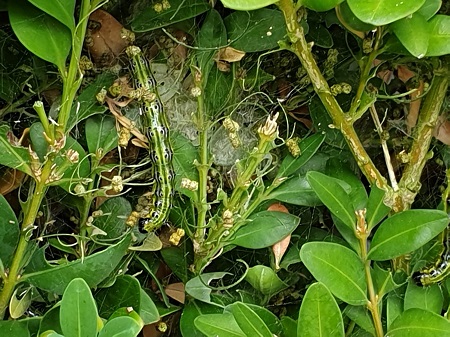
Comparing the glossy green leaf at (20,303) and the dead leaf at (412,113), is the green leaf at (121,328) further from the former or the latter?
the dead leaf at (412,113)

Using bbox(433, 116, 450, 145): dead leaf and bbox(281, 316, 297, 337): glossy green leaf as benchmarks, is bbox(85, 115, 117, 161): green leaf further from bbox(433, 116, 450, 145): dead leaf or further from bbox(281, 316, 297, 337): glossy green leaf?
bbox(433, 116, 450, 145): dead leaf

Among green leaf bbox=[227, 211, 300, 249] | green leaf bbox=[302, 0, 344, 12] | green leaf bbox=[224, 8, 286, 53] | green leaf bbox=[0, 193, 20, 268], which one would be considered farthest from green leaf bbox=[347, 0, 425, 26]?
green leaf bbox=[0, 193, 20, 268]

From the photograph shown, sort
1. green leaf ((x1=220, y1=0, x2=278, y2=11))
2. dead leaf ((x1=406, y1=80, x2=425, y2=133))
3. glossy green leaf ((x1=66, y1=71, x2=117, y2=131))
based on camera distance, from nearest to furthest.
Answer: green leaf ((x1=220, y1=0, x2=278, y2=11))
glossy green leaf ((x1=66, y1=71, x2=117, y2=131))
dead leaf ((x1=406, y1=80, x2=425, y2=133))

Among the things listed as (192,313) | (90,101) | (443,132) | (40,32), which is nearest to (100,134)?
(90,101)

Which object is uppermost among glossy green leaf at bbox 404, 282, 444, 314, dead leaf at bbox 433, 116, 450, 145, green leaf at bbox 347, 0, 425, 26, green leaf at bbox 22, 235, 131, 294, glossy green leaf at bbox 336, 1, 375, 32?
green leaf at bbox 347, 0, 425, 26

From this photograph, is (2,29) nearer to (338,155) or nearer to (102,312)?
(102,312)
